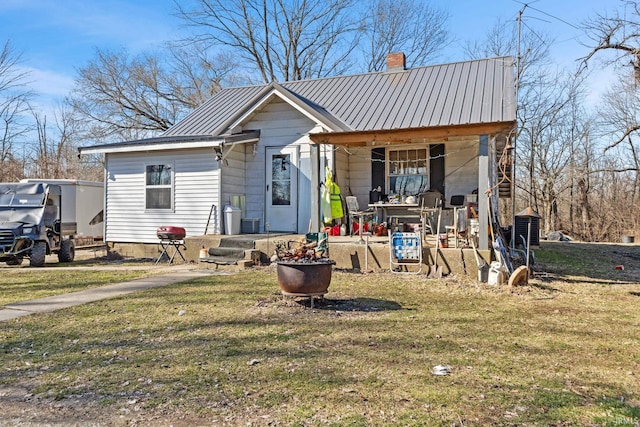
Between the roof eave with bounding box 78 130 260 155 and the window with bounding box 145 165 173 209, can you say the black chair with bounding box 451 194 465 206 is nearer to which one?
the roof eave with bounding box 78 130 260 155

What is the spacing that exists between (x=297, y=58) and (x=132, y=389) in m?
25.6

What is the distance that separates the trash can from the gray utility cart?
14.6ft

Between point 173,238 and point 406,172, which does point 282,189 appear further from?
point 406,172

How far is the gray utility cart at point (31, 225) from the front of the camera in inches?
426

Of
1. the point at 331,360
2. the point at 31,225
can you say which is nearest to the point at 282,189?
the point at 31,225

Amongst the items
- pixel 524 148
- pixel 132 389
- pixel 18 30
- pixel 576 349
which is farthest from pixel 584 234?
pixel 18 30

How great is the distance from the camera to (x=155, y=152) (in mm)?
12922

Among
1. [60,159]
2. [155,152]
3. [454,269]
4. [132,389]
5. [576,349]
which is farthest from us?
[60,159]

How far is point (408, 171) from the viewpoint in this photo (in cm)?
1259

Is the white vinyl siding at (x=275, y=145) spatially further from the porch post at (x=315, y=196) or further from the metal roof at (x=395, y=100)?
the porch post at (x=315, y=196)

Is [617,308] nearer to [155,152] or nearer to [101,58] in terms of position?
[155,152]

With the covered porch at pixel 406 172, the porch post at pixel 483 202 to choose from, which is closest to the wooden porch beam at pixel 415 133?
the covered porch at pixel 406 172

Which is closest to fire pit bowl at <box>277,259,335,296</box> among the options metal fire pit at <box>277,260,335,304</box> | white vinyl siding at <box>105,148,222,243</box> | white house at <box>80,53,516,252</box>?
metal fire pit at <box>277,260,335,304</box>

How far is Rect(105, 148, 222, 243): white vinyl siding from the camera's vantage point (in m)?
12.3
